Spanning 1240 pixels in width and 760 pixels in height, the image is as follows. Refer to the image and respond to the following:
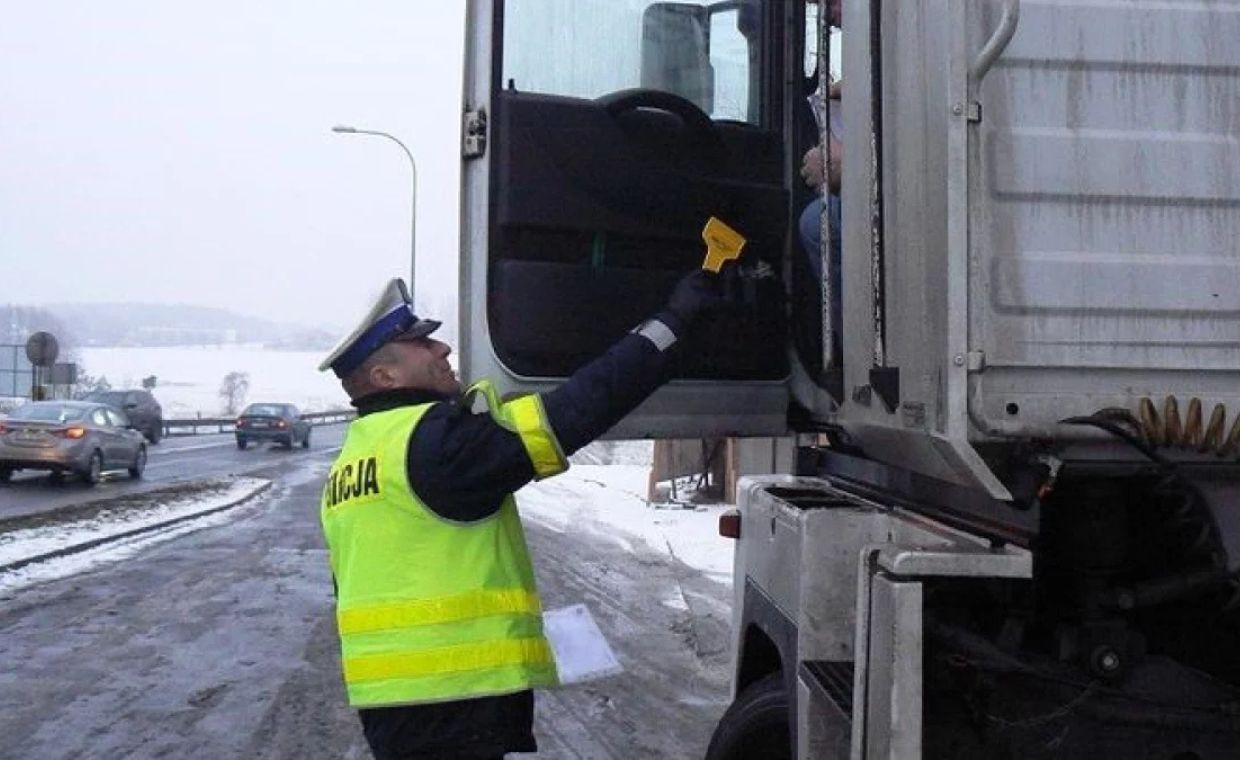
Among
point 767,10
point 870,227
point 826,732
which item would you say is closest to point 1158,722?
point 826,732

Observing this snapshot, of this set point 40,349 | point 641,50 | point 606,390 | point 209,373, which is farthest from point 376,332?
point 209,373

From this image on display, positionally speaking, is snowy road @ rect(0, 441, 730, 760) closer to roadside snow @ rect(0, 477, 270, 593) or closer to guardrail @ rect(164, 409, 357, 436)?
roadside snow @ rect(0, 477, 270, 593)

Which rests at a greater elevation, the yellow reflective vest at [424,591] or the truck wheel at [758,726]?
the yellow reflective vest at [424,591]

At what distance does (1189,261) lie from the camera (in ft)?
7.48

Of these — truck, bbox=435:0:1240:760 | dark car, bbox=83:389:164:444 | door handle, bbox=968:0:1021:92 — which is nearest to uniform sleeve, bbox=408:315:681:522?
truck, bbox=435:0:1240:760

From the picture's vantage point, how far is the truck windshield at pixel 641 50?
3.21 meters

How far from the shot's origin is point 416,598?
9.05 feet

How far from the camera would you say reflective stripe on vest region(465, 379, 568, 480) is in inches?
107

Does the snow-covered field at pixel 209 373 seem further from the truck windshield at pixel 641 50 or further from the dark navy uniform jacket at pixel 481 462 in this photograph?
the dark navy uniform jacket at pixel 481 462

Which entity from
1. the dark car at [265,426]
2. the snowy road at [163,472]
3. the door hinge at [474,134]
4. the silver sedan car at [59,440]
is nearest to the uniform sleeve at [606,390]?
the door hinge at [474,134]

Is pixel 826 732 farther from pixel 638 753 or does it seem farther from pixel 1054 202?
pixel 638 753

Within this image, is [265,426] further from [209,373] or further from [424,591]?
[209,373]

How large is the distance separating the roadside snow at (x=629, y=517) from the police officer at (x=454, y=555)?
5.90 meters

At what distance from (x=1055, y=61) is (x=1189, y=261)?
0.45m
